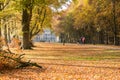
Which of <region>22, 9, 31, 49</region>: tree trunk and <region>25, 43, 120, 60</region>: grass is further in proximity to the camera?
<region>22, 9, 31, 49</region>: tree trunk

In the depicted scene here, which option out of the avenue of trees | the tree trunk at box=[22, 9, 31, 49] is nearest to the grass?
the tree trunk at box=[22, 9, 31, 49]

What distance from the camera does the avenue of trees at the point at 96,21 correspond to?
232 ft

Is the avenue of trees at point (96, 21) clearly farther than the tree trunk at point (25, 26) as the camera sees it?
Yes

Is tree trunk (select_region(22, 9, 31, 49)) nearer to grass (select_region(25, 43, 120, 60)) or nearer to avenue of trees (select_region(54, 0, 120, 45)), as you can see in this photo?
grass (select_region(25, 43, 120, 60))

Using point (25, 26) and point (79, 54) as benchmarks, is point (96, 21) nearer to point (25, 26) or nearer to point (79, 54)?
point (25, 26)

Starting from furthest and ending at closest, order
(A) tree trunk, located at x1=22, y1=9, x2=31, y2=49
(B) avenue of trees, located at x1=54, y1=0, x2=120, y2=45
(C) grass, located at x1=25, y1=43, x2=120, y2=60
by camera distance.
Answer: (B) avenue of trees, located at x1=54, y1=0, x2=120, y2=45
(A) tree trunk, located at x1=22, y1=9, x2=31, y2=49
(C) grass, located at x1=25, y1=43, x2=120, y2=60

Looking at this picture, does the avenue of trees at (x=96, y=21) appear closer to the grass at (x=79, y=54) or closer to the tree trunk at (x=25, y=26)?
the tree trunk at (x=25, y=26)

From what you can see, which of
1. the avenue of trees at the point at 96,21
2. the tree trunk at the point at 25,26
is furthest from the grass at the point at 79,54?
the avenue of trees at the point at 96,21

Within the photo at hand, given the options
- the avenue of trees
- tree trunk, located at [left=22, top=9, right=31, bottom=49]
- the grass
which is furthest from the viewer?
the avenue of trees

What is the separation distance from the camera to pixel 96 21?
76750mm

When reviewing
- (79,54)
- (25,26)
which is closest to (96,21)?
(25,26)

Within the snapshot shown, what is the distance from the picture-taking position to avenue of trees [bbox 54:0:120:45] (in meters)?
70.6

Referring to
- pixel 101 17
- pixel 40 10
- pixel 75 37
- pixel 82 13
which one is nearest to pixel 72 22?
pixel 75 37

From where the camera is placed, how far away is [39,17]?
6000 cm
